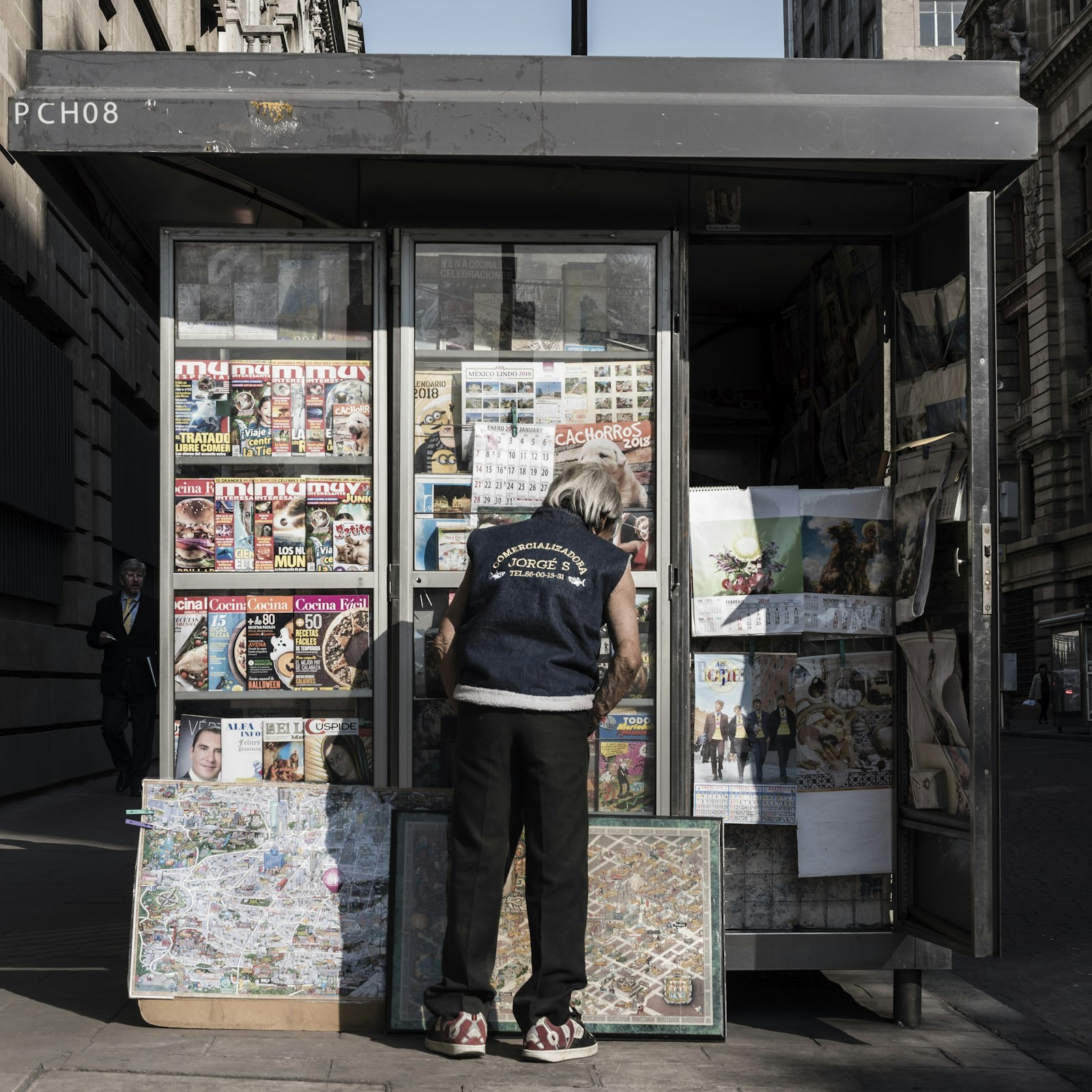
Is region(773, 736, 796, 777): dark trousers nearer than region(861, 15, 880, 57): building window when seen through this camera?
Yes

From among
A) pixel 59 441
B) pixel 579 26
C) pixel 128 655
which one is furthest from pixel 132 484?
pixel 579 26

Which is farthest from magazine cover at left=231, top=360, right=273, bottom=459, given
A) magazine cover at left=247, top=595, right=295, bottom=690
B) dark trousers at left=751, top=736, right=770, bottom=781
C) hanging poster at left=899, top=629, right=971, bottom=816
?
hanging poster at left=899, top=629, right=971, bottom=816

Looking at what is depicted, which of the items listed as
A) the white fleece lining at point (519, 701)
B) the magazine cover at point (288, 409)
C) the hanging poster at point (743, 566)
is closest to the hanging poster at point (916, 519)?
the hanging poster at point (743, 566)

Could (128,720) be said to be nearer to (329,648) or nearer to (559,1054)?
(329,648)

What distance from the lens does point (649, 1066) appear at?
446 cm

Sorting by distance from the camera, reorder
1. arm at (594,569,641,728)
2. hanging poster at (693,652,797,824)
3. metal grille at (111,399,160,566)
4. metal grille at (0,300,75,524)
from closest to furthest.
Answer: arm at (594,569,641,728), hanging poster at (693,652,797,824), metal grille at (0,300,75,524), metal grille at (111,399,160,566)

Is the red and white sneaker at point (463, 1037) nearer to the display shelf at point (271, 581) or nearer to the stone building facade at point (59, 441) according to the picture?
the display shelf at point (271, 581)

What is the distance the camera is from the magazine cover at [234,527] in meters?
5.34

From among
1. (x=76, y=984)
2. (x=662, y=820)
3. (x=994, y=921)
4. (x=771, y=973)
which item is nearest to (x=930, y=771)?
(x=994, y=921)

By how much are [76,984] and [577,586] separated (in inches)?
102

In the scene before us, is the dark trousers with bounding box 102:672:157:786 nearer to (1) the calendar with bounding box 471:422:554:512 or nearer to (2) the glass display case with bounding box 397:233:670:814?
(2) the glass display case with bounding box 397:233:670:814

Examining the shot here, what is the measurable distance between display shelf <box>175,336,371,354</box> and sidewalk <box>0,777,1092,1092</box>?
2.37 metres

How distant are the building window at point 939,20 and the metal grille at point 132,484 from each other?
5085 centimetres

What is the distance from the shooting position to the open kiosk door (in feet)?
15.6
